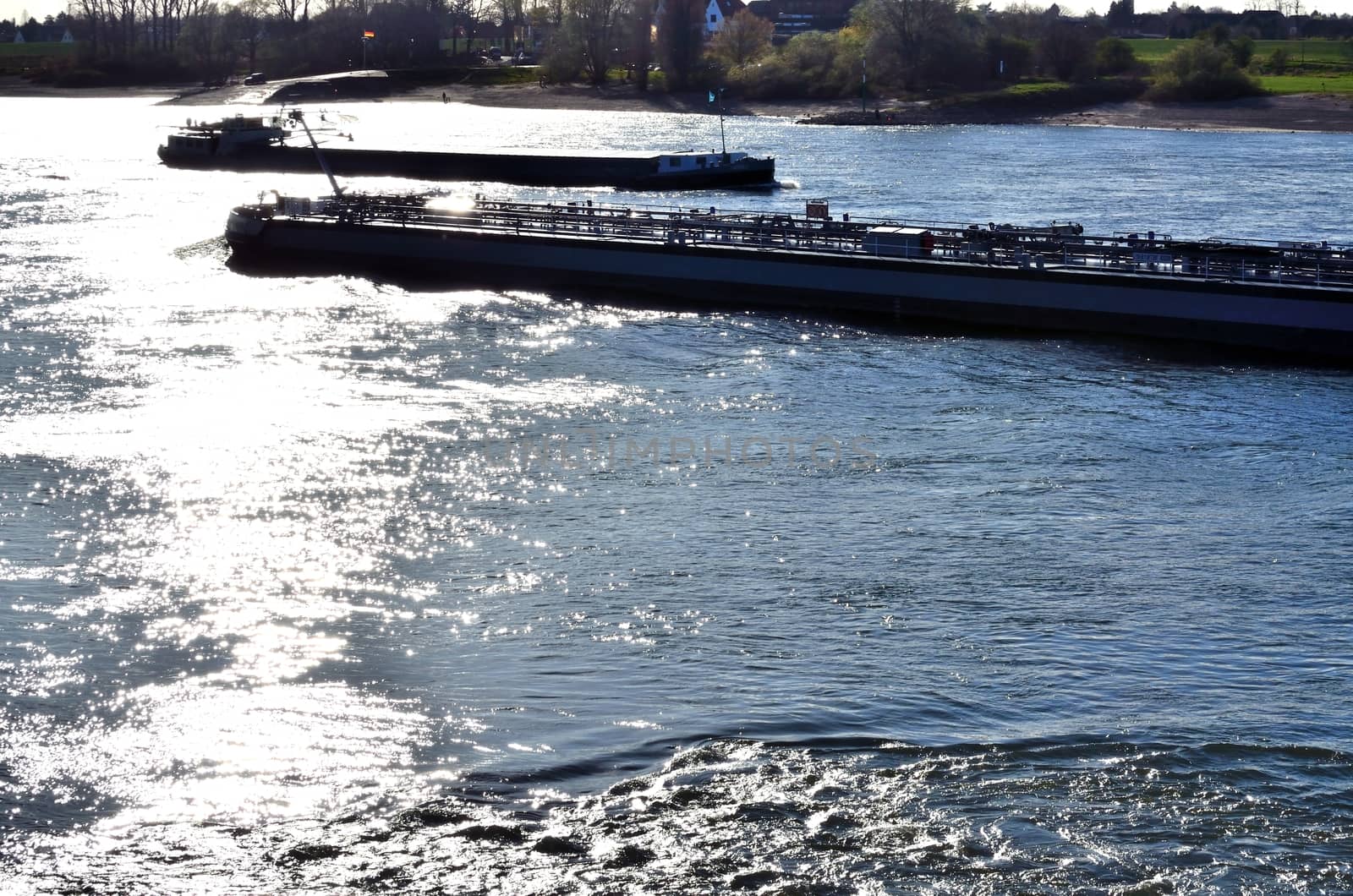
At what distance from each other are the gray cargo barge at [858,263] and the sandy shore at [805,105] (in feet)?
220

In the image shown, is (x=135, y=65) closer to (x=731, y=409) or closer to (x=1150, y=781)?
(x=731, y=409)

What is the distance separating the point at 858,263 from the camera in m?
40.8

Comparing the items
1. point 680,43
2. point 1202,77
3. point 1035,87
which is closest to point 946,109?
point 1035,87

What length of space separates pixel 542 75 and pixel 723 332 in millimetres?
129143

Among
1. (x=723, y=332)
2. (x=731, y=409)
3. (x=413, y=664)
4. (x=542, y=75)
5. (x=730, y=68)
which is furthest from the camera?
(x=542, y=75)

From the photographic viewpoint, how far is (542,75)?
530 ft

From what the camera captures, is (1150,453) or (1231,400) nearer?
(1150,453)

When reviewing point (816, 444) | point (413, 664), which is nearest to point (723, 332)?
point (816, 444)

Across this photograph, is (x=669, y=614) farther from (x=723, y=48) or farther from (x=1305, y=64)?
(x=723, y=48)

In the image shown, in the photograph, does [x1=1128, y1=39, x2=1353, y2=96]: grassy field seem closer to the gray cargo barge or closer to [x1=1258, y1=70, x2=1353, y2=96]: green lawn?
[x1=1258, y1=70, x2=1353, y2=96]: green lawn

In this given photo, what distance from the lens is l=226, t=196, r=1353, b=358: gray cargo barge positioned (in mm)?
34906

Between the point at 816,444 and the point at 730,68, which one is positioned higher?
the point at 730,68

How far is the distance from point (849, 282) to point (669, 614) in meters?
24.0

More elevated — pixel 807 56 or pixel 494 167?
pixel 807 56
